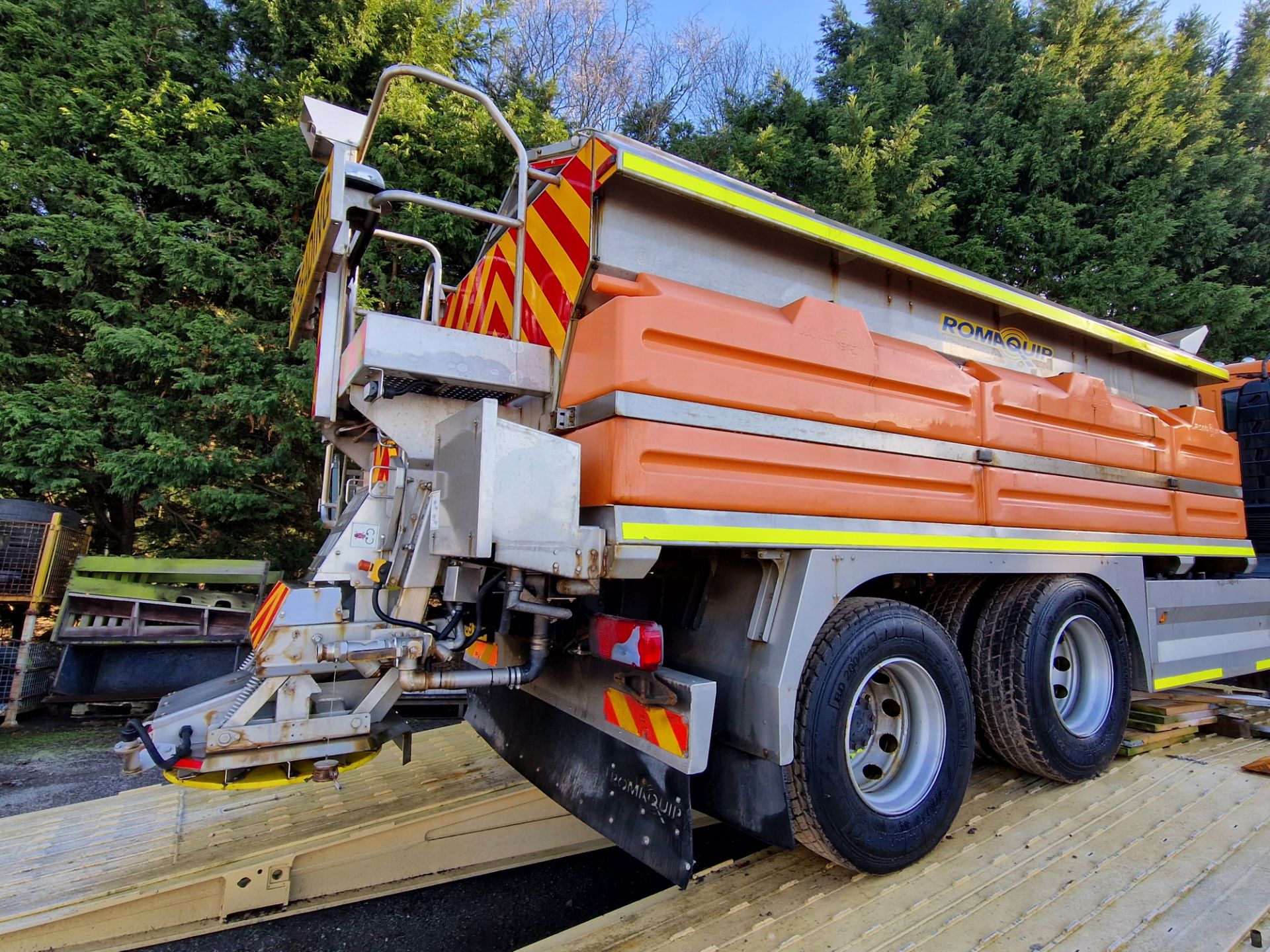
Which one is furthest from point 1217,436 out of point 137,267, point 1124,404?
point 137,267

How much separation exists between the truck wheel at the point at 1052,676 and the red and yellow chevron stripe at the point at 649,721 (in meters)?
1.84

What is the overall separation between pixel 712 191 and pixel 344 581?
208cm

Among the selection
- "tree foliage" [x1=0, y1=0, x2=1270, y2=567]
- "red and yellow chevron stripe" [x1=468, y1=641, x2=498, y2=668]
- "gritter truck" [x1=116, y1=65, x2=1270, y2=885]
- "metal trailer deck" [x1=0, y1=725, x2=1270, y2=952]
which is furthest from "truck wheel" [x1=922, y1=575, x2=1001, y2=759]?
"tree foliage" [x1=0, y1=0, x2=1270, y2=567]

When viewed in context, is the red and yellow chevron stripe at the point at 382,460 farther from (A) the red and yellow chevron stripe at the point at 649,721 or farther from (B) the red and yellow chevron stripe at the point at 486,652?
(A) the red and yellow chevron stripe at the point at 649,721

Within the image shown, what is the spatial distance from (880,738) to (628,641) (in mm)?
1273

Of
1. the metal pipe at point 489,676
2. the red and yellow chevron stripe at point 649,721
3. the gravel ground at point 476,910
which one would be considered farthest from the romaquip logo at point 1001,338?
the gravel ground at point 476,910

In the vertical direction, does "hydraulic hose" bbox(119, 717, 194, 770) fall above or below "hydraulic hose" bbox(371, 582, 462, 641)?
below

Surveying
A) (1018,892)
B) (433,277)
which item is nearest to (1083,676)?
(1018,892)

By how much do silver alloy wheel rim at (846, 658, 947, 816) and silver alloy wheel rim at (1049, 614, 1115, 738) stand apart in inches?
44.3

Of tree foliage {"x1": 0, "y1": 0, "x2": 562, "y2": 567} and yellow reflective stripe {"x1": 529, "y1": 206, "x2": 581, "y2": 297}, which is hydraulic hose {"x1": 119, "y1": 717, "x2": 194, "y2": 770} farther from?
tree foliage {"x1": 0, "y1": 0, "x2": 562, "y2": 567}

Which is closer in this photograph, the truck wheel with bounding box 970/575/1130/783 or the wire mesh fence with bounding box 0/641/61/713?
the truck wheel with bounding box 970/575/1130/783

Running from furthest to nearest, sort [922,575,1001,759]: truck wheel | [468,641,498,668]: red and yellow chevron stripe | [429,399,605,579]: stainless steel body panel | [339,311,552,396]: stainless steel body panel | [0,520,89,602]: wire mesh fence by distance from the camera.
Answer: [0,520,89,602]: wire mesh fence → [922,575,1001,759]: truck wheel → [468,641,498,668]: red and yellow chevron stripe → [339,311,552,396]: stainless steel body panel → [429,399,605,579]: stainless steel body panel

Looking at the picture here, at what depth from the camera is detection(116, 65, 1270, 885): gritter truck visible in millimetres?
2160

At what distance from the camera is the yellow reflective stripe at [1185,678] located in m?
3.75
